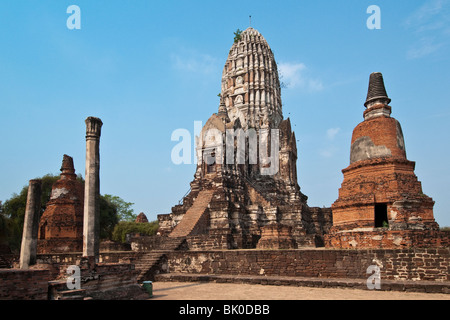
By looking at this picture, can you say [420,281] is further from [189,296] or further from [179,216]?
[179,216]

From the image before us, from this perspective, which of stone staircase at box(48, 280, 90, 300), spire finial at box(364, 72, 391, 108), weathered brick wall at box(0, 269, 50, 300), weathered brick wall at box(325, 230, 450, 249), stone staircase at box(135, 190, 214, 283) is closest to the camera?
weathered brick wall at box(0, 269, 50, 300)

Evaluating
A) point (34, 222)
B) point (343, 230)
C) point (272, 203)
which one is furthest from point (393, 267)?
point (272, 203)

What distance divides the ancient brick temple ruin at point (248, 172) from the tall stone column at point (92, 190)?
25.7ft

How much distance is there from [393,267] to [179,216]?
1417 centimetres

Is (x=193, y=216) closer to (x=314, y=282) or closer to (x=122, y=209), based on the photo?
(x=314, y=282)

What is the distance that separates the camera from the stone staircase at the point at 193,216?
18.8 metres

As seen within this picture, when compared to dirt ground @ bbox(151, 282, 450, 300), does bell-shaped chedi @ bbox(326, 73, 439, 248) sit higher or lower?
higher

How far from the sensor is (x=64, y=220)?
2030 cm

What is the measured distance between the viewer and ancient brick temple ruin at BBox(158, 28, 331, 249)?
1956 cm

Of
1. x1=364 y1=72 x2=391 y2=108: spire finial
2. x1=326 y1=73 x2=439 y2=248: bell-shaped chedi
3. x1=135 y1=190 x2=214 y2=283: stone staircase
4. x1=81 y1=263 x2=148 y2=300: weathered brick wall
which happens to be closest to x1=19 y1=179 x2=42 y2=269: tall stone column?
x1=81 y1=263 x2=148 y2=300: weathered brick wall

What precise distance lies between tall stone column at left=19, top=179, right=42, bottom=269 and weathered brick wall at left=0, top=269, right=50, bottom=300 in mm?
3468

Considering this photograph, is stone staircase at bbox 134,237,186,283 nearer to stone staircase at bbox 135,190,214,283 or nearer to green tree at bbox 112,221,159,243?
stone staircase at bbox 135,190,214,283

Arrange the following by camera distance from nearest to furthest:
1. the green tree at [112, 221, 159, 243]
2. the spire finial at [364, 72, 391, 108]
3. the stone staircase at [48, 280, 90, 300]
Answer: the stone staircase at [48, 280, 90, 300]
the spire finial at [364, 72, 391, 108]
the green tree at [112, 221, 159, 243]

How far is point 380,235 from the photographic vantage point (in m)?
10.9
